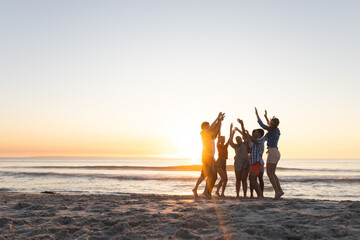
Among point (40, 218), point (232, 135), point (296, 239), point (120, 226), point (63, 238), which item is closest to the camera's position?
point (296, 239)

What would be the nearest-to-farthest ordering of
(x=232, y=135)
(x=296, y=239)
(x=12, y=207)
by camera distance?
1. (x=296, y=239)
2. (x=12, y=207)
3. (x=232, y=135)

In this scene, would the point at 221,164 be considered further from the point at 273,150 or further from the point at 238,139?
the point at 273,150

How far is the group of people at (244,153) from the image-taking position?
24.6 ft

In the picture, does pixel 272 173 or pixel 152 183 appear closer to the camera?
pixel 272 173

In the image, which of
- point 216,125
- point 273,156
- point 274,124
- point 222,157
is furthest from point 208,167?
point 274,124

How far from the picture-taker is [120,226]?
185 inches

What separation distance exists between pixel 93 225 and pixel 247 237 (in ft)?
8.34

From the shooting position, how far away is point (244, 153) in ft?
29.5

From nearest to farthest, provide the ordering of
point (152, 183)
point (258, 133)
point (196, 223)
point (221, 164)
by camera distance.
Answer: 1. point (196, 223)
2. point (258, 133)
3. point (221, 164)
4. point (152, 183)

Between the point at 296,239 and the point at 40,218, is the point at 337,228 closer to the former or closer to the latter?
the point at 296,239

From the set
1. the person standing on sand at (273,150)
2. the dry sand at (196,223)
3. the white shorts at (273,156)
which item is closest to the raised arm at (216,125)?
the person standing on sand at (273,150)

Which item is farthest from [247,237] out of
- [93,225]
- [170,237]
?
[93,225]

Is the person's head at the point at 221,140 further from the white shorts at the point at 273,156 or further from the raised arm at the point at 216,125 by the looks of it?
the white shorts at the point at 273,156

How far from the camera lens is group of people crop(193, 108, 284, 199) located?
7.50m
